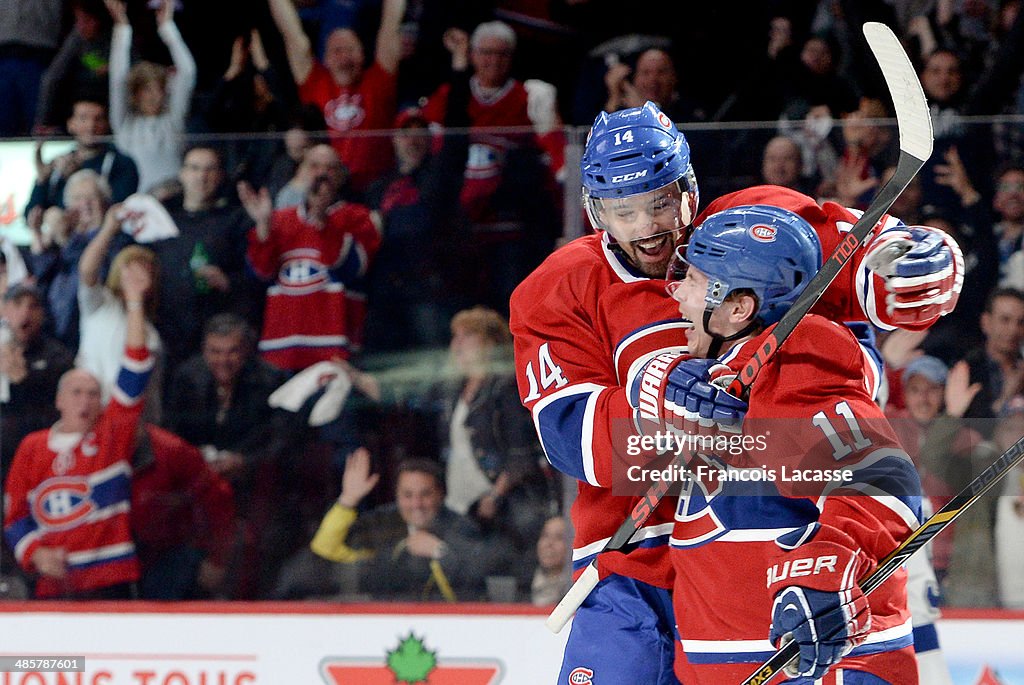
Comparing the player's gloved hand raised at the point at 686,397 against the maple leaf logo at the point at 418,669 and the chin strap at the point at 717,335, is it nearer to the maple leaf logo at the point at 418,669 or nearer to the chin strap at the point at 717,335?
the chin strap at the point at 717,335

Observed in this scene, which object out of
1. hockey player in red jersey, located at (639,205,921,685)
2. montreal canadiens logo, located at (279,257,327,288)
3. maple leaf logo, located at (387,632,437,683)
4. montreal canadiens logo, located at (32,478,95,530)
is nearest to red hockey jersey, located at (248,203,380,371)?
montreal canadiens logo, located at (279,257,327,288)

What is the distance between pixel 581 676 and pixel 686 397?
1.84ft

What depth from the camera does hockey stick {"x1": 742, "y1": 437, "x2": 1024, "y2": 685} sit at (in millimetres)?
→ 1784

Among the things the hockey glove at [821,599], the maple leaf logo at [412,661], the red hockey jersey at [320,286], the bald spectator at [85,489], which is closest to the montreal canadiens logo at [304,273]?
the red hockey jersey at [320,286]

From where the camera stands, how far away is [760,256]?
1.79 meters

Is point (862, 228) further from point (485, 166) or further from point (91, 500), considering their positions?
point (91, 500)

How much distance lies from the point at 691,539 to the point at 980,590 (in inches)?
48.2

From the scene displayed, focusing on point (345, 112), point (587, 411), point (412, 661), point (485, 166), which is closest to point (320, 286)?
point (485, 166)

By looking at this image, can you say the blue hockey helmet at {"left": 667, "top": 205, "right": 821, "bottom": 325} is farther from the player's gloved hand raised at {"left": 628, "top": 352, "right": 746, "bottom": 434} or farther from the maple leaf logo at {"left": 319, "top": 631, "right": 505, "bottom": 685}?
the maple leaf logo at {"left": 319, "top": 631, "right": 505, "bottom": 685}

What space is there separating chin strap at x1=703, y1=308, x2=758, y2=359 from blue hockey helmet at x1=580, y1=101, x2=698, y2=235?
0.73 feet

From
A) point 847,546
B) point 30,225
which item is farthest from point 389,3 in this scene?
point 847,546

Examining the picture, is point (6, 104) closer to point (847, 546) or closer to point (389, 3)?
point (389, 3)

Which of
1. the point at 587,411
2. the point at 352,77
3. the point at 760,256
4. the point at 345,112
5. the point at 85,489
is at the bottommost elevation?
the point at 85,489

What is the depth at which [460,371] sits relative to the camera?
3053 mm
